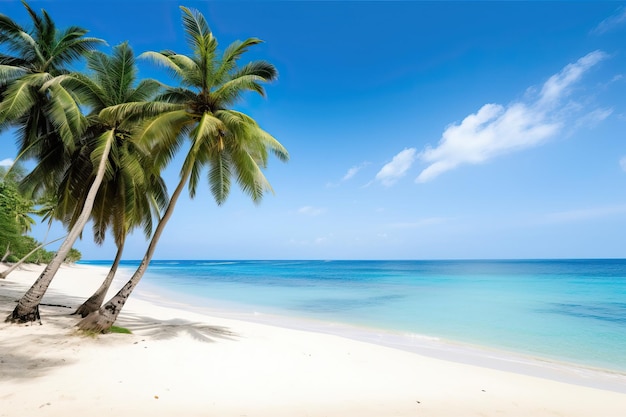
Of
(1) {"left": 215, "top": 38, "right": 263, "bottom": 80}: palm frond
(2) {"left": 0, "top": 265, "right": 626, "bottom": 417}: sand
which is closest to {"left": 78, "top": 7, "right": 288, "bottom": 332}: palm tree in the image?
(1) {"left": 215, "top": 38, "right": 263, "bottom": 80}: palm frond

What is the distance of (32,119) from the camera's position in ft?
33.7

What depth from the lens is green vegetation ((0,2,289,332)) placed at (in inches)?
321

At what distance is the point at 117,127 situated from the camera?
31.1 feet

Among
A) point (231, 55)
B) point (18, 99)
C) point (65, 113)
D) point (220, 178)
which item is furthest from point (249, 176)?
point (18, 99)

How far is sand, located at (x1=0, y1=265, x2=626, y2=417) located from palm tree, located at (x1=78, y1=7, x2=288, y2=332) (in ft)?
6.46

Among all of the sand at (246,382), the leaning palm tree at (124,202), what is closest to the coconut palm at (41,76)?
the leaning palm tree at (124,202)

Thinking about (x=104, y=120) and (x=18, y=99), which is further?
(x=104, y=120)

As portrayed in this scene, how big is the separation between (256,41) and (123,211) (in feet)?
21.5

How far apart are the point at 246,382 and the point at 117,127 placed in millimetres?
8289

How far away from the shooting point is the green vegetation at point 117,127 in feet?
26.7

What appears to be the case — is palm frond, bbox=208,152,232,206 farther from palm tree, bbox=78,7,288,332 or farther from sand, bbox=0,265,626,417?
sand, bbox=0,265,626,417

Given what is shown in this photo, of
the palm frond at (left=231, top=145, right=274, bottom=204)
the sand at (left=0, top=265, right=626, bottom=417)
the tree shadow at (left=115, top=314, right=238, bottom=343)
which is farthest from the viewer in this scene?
the palm frond at (left=231, top=145, right=274, bottom=204)

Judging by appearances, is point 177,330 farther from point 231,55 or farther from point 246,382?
point 231,55

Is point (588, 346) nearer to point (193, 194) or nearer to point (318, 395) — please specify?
point (318, 395)
